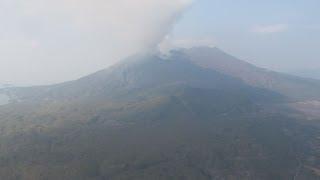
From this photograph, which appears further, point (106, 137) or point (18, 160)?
point (106, 137)

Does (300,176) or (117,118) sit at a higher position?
(117,118)

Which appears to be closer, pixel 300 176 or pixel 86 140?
pixel 300 176

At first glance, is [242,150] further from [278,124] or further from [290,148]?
[278,124]

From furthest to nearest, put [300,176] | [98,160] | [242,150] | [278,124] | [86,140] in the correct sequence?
1. [278,124]
2. [86,140]
3. [242,150]
4. [98,160]
5. [300,176]

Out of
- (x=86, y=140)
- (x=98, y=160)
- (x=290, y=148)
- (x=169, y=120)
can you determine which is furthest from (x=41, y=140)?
(x=290, y=148)

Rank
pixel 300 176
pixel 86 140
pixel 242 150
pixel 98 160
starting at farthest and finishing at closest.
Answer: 1. pixel 86 140
2. pixel 242 150
3. pixel 98 160
4. pixel 300 176

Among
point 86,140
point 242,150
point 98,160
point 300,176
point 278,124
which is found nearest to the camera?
point 300,176

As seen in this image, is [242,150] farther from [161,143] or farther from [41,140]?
[41,140]

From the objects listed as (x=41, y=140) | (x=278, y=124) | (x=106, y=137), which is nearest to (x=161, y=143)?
(x=106, y=137)
